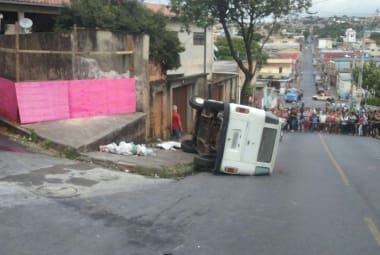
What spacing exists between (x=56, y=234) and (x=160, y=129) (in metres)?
13.4

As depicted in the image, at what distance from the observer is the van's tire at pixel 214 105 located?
1444 centimetres

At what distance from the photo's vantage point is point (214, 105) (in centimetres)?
1460

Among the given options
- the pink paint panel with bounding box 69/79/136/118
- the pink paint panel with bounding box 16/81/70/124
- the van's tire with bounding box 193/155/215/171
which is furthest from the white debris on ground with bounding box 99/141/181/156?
the pink paint panel with bounding box 16/81/70/124

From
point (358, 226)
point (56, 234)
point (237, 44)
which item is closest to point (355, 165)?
point (358, 226)

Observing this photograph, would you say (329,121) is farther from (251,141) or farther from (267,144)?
(251,141)

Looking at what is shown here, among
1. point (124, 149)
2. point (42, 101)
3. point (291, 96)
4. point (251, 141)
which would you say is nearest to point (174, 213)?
point (251, 141)

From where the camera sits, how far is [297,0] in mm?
26797

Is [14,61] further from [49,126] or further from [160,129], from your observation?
[160,129]

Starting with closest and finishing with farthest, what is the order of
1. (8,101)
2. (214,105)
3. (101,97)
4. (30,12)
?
(214,105) < (8,101) < (101,97) < (30,12)

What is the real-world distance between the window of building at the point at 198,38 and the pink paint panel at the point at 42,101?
78.9ft

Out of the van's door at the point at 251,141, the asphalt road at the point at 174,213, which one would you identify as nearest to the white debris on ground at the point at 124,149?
the asphalt road at the point at 174,213

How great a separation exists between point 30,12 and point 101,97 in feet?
39.3

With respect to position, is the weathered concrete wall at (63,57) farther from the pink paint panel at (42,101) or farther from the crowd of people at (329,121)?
the crowd of people at (329,121)

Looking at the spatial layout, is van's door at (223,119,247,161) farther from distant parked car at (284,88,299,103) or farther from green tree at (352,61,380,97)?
distant parked car at (284,88,299,103)
